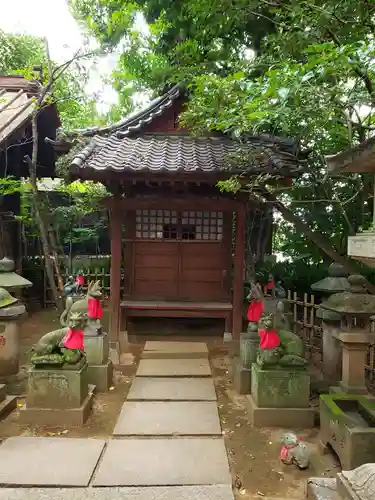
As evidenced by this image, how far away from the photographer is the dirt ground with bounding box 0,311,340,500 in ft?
12.6

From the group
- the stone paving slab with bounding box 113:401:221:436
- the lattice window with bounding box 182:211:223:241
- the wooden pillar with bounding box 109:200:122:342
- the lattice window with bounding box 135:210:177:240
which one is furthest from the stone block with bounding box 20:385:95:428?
the lattice window with bounding box 182:211:223:241

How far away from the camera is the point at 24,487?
370 cm

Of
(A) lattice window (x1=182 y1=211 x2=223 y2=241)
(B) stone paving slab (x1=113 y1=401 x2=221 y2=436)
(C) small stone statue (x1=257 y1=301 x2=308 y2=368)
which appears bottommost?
(B) stone paving slab (x1=113 y1=401 x2=221 y2=436)

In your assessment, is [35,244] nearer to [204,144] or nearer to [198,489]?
[204,144]

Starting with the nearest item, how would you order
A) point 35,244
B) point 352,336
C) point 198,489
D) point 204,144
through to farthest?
1. point 198,489
2. point 352,336
3. point 204,144
4. point 35,244

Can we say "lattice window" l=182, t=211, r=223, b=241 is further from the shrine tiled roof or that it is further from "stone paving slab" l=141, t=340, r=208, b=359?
"stone paving slab" l=141, t=340, r=208, b=359

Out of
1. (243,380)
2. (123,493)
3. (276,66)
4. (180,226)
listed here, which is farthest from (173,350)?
(276,66)

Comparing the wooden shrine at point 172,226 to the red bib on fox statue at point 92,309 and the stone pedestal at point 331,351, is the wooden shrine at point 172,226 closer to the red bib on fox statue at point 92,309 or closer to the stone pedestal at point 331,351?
the red bib on fox statue at point 92,309

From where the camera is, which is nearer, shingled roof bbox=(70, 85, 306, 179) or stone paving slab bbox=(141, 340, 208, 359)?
shingled roof bbox=(70, 85, 306, 179)

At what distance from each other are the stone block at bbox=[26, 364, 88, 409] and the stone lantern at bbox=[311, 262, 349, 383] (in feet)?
13.9

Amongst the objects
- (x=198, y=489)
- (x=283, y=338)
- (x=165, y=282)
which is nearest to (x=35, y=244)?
(x=165, y=282)

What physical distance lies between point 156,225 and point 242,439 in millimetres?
5803

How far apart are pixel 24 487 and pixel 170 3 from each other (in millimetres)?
8407

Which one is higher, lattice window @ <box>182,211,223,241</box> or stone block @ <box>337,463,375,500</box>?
lattice window @ <box>182,211,223,241</box>
